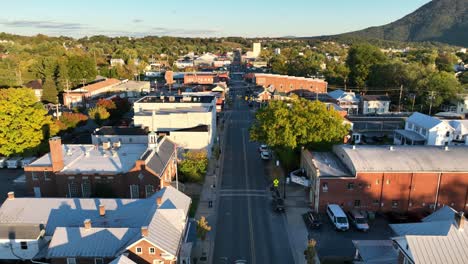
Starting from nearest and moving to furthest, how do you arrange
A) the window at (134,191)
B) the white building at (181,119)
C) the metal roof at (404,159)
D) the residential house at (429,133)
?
1. the metal roof at (404,159)
2. the window at (134,191)
3. the white building at (181,119)
4. the residential house at (429,133)

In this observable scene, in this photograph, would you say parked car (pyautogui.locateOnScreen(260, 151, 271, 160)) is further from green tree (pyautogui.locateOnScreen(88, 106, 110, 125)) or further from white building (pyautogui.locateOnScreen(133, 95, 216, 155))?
green tree (pyautogui.locateOnScreen(88, 106, 110, 125))

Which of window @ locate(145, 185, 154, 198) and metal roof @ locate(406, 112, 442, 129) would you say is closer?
window @ locate(145, 185, 154, 198)

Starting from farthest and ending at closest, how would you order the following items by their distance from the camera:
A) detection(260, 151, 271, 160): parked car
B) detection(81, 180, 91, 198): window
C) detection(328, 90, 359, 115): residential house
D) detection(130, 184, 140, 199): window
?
detection(328, 90, 359, 115): residential house
detection(260, 151, 271, 160): parked car
detection(81, 180, 91, 198): window
detection(130, 184, 140, 199): window

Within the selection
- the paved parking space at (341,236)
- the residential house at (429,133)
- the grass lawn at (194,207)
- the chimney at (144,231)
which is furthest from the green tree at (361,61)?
the chimney at (144,231)

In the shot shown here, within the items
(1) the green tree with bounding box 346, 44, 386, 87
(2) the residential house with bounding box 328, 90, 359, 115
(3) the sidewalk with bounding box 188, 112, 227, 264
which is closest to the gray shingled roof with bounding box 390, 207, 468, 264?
(3) the sidewalk with bounding box 188, 112, 227, 264

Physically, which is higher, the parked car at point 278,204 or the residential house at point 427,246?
the residential house at point 427,246

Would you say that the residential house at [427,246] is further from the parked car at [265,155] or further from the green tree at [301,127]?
the parked car at [265,155]
